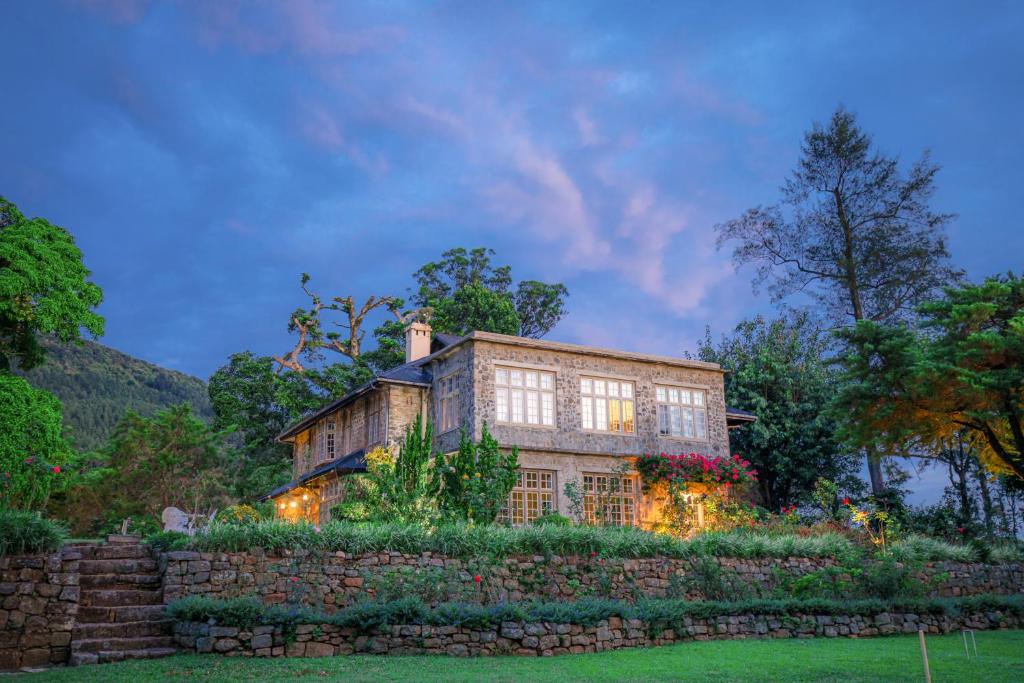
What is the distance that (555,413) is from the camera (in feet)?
74.9

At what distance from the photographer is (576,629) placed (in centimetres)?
1234

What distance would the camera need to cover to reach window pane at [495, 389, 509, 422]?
72.5ft

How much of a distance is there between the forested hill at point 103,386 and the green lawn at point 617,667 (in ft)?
146

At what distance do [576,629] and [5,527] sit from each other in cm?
831

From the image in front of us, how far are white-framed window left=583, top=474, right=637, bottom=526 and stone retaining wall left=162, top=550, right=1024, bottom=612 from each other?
5.94m

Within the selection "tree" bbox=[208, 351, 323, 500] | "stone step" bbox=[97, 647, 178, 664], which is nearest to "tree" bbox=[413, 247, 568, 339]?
"tree" bbox=[208, 351, 323, 500]

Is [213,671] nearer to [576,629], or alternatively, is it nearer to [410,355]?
[576,629]

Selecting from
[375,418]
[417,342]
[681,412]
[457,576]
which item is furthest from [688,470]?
[457,576]

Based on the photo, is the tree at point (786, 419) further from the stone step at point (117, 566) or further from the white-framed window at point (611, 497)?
the stone step at point (117, 566)

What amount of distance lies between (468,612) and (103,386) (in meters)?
57.6

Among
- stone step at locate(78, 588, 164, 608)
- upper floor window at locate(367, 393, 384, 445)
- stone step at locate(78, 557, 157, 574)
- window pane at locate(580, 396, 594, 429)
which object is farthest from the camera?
upper floor window at locate(367, 393, 384, 445)

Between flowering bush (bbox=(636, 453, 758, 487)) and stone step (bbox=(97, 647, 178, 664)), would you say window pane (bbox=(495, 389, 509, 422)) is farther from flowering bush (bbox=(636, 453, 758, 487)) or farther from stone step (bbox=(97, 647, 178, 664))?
stone step (bbox=(97, 647, 178, 664))

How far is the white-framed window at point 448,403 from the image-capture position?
2297cm

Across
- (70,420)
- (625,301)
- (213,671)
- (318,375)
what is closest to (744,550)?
(213,671)
